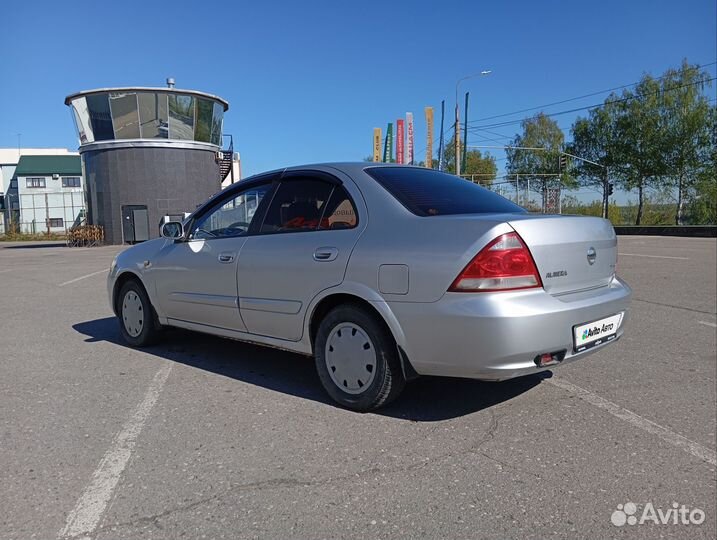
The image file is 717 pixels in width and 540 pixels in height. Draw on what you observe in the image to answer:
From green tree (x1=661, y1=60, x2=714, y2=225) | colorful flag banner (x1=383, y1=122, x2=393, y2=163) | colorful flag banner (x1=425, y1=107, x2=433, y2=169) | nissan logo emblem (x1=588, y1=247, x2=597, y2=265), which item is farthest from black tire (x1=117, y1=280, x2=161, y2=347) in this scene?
green tree (x1=661, y1=60, x2=714, y2=225)

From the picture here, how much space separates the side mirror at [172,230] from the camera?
5070 mm

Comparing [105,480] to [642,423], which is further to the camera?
[642,423]

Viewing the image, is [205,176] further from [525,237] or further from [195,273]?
[525,237]

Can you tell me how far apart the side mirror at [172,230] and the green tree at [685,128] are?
49988mm

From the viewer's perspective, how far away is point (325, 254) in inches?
146

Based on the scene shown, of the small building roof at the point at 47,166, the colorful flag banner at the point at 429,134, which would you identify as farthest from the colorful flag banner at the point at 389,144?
the small building roof at the point at 47,166

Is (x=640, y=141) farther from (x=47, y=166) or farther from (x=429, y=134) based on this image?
(x=47, y=166)

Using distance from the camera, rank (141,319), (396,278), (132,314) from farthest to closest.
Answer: (132,314) < (141,319) < (396,278)

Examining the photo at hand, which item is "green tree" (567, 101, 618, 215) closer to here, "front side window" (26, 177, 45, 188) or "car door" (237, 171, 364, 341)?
"car door" (237, 171, 364, 341)

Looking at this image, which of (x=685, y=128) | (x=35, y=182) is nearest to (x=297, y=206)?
(x=685, y=128)

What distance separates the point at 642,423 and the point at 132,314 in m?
4.52

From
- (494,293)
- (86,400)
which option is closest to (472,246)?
(494,293)
